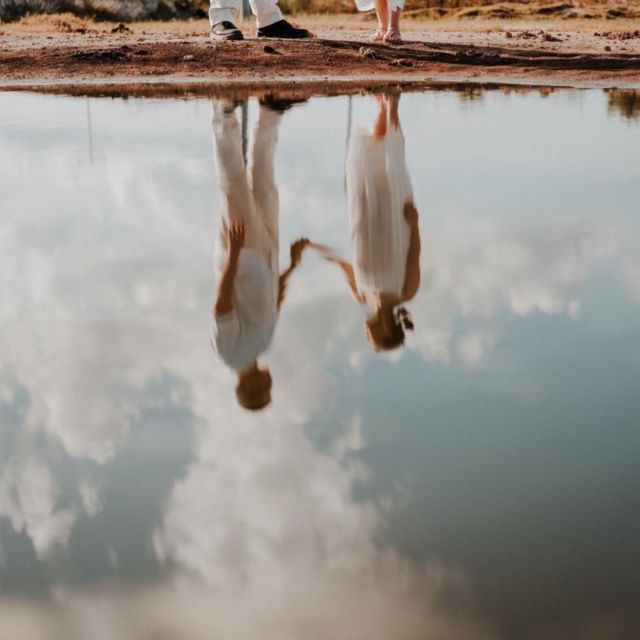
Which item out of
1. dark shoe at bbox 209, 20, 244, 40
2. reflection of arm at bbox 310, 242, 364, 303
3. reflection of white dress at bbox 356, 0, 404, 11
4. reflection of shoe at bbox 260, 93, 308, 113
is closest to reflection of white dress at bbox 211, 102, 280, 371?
reflection of arm at bbox 310, 242, 364, 303

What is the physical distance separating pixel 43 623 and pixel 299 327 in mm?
2155

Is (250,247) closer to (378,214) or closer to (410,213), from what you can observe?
(378,214)

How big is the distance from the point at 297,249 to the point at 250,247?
0.82 feet

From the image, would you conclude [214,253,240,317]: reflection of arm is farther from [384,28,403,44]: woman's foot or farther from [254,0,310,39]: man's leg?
[384,28,403,44]: woman's foot

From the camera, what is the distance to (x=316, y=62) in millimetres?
14117

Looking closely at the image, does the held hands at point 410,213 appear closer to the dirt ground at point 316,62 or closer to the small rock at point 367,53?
the dirt ground at point 316,62

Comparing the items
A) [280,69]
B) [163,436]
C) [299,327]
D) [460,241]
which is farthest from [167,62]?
[163,436]

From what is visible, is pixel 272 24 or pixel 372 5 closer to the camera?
pixel 272 24

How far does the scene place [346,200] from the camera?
674cm

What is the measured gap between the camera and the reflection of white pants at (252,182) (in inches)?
232

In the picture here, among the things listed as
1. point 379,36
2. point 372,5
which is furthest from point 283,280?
point 379,36

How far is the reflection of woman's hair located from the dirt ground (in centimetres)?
870

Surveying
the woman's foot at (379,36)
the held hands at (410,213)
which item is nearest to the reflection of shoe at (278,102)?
the woman's foot at (379,36)

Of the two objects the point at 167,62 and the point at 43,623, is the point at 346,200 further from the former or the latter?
the point at 167,62
